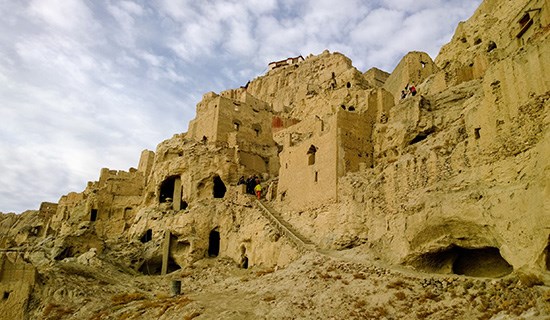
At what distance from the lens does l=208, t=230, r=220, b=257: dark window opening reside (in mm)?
31250

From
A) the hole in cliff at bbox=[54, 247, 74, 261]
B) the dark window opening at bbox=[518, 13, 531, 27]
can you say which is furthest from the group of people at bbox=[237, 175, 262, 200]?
the dark window opening at bbox=[518, 13, 531, 27]

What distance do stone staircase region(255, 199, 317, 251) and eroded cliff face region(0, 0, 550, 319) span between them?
123 mm

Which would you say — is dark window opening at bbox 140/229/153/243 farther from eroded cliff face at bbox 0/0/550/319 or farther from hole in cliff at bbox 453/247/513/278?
hole in cliff at bbox 453/247/513/278

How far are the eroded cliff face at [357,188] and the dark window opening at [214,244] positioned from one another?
0.11 m

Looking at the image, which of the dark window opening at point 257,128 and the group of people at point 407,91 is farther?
the dark window opening at point 257,128

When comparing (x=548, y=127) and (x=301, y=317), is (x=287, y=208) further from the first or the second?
(x=548, y=127)

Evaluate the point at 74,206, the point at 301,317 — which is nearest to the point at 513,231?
the point at 301,317

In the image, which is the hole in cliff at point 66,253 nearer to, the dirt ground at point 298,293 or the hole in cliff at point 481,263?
the dirt ground at point 298,293

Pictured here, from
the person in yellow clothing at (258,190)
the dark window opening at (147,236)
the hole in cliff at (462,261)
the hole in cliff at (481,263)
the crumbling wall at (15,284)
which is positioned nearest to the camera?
the hole in cliff at (481,263)

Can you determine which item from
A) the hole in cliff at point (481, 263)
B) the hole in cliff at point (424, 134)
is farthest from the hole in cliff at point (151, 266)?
the hole in cliff at point (481, 263)

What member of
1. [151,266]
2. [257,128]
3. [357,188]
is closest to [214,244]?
[151,266]

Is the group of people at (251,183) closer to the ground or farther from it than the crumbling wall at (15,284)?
farther from it

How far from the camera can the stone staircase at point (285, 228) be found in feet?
69.6

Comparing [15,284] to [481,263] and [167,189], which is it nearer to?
[167,189]
